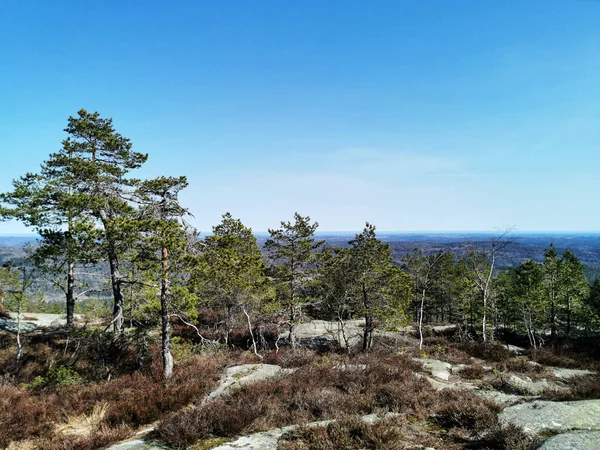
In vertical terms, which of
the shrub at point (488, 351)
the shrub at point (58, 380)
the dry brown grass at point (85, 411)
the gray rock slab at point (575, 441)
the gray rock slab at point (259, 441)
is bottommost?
the shrub at point (488, 351)

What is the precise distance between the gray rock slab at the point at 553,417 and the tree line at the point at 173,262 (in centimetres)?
1182

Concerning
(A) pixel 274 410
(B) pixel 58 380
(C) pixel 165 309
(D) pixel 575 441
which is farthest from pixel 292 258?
(D) pixel 575 441

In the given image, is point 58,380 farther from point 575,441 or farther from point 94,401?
point 575,441

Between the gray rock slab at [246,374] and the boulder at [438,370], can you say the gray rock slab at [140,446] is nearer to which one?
the gray rock slab at [246,374]

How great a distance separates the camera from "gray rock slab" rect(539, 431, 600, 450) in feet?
13.7

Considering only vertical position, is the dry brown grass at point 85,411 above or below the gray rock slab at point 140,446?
below

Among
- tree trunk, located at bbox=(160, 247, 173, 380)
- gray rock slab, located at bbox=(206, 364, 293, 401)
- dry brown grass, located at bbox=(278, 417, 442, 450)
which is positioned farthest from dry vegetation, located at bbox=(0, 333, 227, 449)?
dry brown grass, located at bbox=(278, 417, 442, 450)

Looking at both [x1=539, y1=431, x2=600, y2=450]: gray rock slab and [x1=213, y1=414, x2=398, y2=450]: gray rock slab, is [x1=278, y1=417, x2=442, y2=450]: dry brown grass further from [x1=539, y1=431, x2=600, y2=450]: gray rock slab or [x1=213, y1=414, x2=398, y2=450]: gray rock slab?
[x1=539, y1=431, x2=600, y2=450]: gray rock slab

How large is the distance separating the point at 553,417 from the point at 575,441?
1.44 m

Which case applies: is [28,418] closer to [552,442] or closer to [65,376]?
[65,376]

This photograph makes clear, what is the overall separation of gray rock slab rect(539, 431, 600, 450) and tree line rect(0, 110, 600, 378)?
1241 centimetres

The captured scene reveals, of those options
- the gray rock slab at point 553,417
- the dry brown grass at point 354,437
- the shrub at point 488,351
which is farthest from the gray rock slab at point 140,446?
the shrub at point 488,351

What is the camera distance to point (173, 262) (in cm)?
1375

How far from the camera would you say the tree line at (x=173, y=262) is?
1366 centimetres
